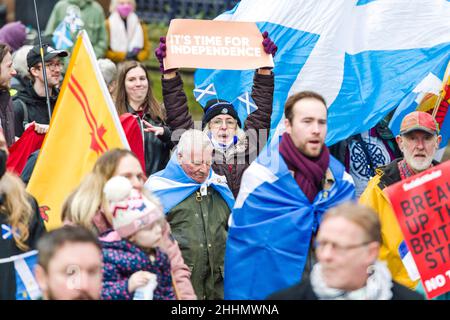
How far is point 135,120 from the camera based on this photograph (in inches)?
374

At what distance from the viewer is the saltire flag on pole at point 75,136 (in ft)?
25.3

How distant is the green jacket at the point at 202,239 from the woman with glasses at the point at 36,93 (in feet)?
6.52

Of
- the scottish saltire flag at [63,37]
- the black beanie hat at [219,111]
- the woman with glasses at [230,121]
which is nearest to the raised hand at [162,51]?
the woman with glasses at [230,121]

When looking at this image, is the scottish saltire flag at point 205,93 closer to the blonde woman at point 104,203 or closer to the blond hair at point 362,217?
the blonde woman at point 104,203

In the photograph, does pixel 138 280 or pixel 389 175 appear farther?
pixel 389 175

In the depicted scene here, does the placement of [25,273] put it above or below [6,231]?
below

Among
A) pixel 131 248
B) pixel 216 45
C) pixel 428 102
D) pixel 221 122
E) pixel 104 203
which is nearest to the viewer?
pixel 131 248

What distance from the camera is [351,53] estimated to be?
32.7ft

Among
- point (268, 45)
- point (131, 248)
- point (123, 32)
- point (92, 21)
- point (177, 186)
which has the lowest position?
point (131, 248)

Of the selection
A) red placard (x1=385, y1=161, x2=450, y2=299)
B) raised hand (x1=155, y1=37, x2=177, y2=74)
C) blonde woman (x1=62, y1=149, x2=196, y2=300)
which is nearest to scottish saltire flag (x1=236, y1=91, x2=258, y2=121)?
raised hand (x1=155, y1=37, x2=177, y2=74)

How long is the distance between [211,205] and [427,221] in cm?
164

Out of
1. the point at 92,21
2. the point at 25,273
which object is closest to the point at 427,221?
the point at 25,273

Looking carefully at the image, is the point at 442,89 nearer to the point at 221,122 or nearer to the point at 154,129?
the point at 221,122

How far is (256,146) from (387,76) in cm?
132
